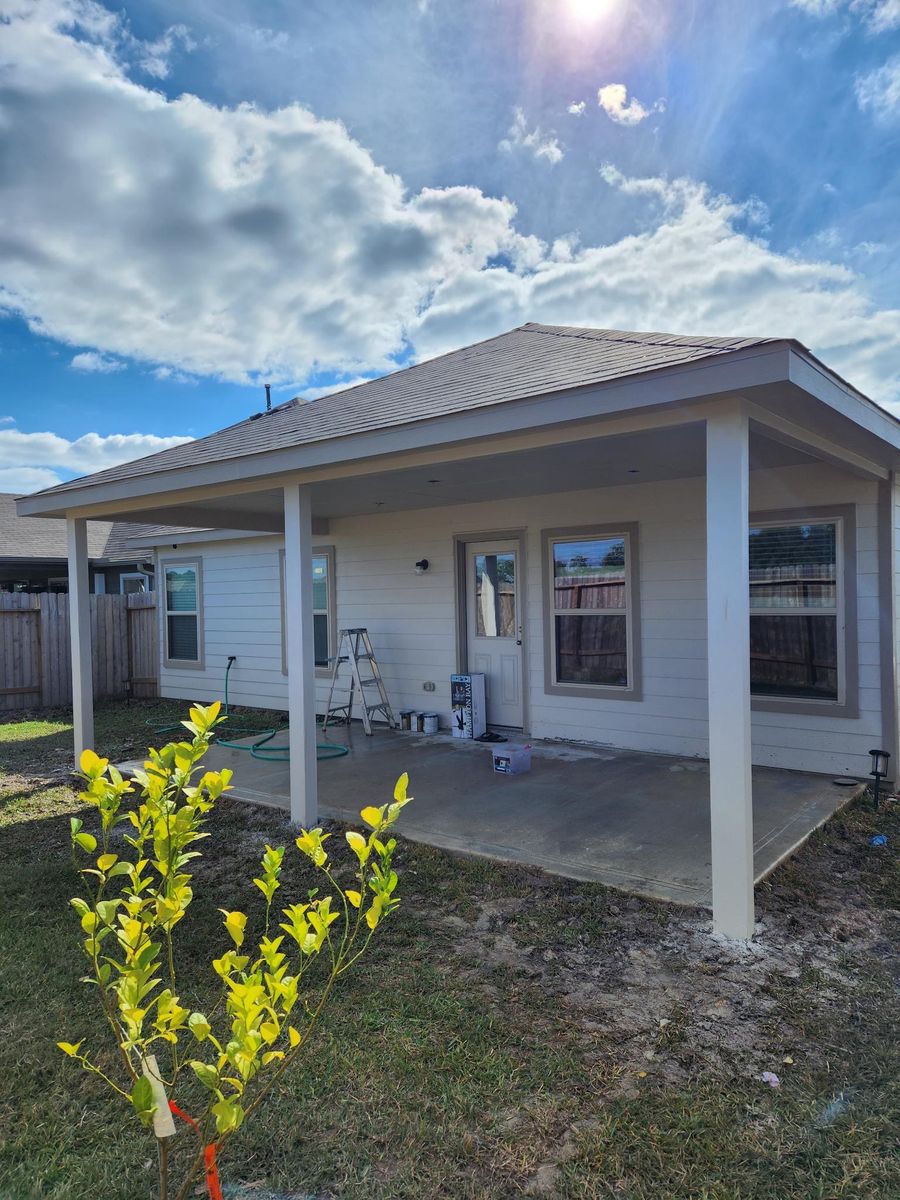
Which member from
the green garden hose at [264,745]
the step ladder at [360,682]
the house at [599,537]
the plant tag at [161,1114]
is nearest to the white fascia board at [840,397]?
the house at [599,537]

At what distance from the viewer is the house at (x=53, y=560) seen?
15812mm

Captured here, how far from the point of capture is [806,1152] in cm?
203

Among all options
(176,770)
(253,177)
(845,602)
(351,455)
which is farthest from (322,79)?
(176,770)

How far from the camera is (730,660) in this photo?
3.30 metres

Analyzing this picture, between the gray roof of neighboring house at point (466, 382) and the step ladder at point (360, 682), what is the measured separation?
2.81 meters

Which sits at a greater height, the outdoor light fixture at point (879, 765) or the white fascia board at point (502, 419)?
the white fascia board at point (502, 419)

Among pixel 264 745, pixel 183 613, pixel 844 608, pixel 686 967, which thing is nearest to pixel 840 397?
pixel 844 608

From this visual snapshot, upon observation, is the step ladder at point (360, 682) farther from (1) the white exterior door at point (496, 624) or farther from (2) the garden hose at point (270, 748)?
(1) the white exterior door at point (496, 624)

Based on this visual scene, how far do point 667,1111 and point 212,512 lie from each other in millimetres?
7044

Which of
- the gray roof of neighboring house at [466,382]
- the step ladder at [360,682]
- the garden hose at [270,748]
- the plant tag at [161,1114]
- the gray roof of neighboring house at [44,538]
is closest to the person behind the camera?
the plant tag at [161,1114]

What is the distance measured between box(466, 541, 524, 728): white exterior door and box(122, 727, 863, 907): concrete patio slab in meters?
0.75

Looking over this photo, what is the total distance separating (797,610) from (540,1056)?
4640mm

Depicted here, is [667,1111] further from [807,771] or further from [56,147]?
[56,147]

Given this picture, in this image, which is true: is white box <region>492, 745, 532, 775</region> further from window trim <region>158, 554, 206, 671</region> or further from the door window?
window trim <region>158, 554, 206, 671</region>
